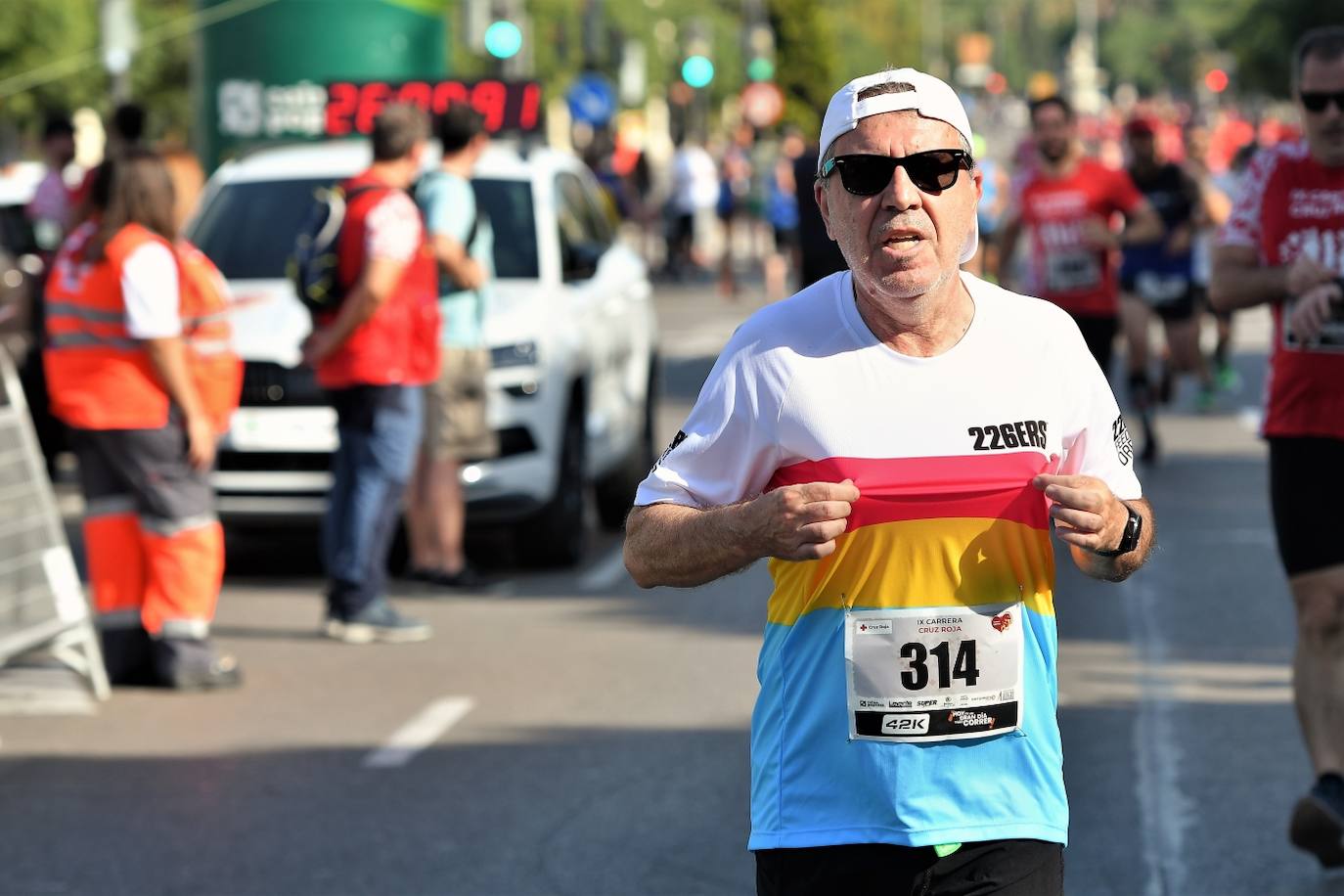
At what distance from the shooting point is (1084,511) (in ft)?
11.6

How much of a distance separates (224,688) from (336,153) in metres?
4.17

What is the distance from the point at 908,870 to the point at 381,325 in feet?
20.9

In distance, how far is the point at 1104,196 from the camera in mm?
12195

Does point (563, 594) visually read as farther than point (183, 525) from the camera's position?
Yes

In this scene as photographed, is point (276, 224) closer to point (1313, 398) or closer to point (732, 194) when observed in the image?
point (1313, 398)

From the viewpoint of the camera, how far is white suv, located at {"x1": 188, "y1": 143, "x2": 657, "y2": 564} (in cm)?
1084

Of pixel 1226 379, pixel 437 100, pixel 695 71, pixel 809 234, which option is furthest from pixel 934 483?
pixel 695 71

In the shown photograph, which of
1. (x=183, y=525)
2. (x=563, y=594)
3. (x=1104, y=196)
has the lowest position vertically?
(x=563, y=594)

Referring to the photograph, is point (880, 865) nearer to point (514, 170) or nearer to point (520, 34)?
point (514, 170)

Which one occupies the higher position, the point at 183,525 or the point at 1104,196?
the point at 1104,196

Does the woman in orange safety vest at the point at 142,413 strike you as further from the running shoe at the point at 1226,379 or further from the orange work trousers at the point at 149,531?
the running shoe at the point at 1226,379

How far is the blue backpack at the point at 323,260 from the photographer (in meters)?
9.68

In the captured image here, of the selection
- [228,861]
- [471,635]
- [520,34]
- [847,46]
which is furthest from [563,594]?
[847,46]

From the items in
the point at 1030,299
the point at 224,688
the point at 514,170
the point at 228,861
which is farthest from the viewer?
the point at 514,170
